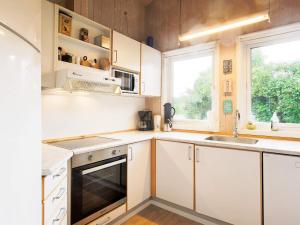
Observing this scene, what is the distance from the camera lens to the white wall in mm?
1937

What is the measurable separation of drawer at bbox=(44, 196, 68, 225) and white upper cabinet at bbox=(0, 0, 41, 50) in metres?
1.00

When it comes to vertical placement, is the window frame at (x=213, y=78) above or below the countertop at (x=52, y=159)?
above

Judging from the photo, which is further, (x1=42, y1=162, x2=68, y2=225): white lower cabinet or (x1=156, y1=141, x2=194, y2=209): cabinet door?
(x1=156, y1=141, x2=194, y2=209): cabinet door

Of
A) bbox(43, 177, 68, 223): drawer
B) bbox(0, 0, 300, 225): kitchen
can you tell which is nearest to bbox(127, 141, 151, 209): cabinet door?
bbox(0, 0, 300, 225): kitchen

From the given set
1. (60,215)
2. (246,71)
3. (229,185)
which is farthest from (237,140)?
(60,215)

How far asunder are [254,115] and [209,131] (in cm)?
59

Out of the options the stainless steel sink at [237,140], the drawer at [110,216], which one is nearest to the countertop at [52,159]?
the drawer at [110,216]

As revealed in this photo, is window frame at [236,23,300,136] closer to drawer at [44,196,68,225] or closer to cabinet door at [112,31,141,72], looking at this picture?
cabinet door at [112,31,141,72]

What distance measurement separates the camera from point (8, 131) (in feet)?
2.19

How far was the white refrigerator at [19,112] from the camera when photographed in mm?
650

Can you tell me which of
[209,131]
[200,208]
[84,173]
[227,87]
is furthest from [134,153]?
[227,87]

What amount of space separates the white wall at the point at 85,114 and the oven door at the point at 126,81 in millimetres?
341

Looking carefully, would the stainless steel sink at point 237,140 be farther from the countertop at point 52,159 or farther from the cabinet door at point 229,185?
the countertop at point 52,159

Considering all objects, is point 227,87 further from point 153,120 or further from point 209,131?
point 153,120
